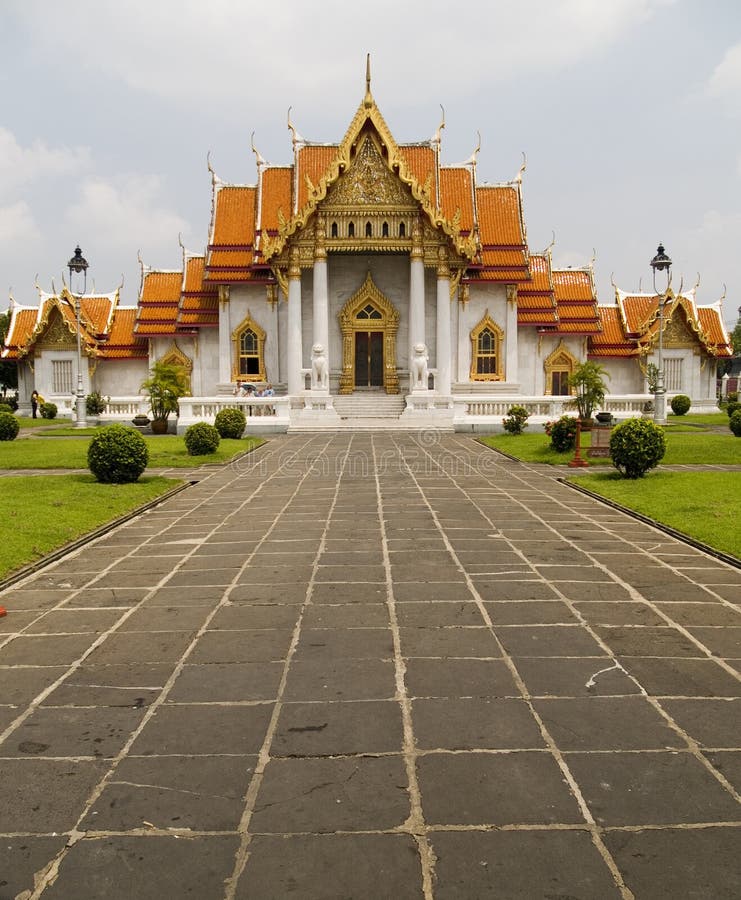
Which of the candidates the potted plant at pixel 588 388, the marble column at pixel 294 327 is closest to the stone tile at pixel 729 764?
the potted plant at pixel 588 388

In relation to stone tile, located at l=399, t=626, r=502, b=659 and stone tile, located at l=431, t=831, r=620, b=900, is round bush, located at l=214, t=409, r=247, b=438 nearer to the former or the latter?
stone tile, located at l=399, t=626, r=502, b=659

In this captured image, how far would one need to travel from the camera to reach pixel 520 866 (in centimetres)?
283

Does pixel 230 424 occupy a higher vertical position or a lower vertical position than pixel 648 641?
higher

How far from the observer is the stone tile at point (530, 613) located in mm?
5566

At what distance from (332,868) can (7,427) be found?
22.5 m

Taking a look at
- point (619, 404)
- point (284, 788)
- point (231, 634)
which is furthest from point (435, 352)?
point (284, 788)

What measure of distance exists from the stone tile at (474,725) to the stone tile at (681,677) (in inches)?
34.1

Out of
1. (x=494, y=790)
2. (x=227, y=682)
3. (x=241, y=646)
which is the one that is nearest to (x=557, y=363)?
(x=241, y=646)

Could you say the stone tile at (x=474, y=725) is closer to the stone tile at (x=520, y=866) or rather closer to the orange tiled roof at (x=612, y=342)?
the stone tile at (x=520, y=866)

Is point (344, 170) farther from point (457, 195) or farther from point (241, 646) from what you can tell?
point (241, 646)

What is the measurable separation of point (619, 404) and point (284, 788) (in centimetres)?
2648

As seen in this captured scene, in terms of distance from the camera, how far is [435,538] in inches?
334

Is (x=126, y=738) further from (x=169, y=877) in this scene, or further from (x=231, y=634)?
(x=231, y=634)

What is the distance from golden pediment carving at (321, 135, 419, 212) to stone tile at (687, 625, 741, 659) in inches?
1020
